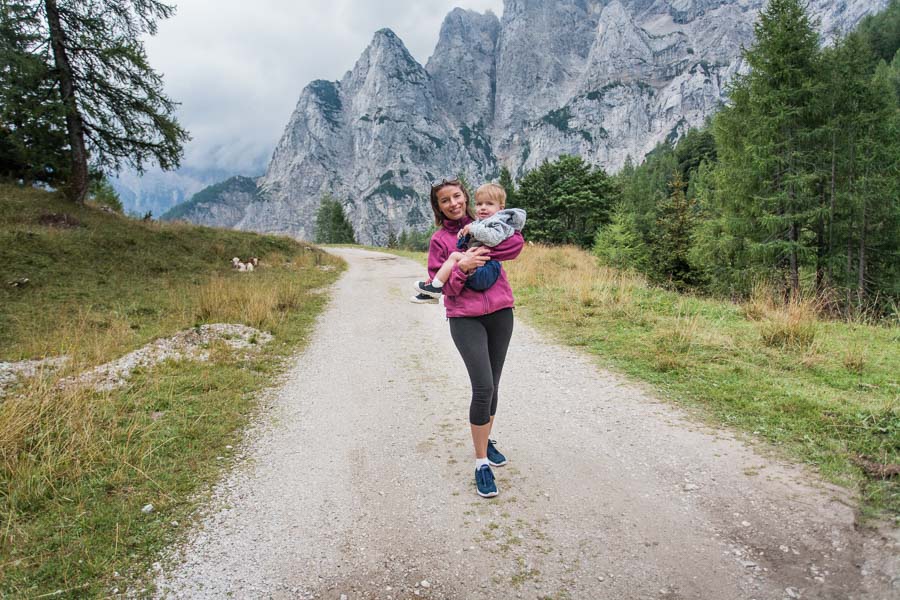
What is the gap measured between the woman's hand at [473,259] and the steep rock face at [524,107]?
163193mm

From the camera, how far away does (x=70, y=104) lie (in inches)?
532

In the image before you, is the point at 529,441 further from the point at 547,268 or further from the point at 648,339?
the point at 547,268

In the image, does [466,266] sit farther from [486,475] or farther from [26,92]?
[26,92]

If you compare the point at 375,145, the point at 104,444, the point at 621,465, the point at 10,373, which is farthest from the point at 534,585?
the point at 375,145

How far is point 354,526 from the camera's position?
8.63 ft

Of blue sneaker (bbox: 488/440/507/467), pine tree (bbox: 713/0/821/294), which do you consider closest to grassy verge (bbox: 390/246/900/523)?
blue sneaker (bbox: 488/440/507/467)

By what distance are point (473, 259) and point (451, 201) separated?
55 cm

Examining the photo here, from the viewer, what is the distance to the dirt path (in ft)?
7.00

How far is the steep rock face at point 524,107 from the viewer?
158875mm

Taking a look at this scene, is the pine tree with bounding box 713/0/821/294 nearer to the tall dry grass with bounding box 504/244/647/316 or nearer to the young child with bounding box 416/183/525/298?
the tall dry grass with bounding box 504/244/647/316

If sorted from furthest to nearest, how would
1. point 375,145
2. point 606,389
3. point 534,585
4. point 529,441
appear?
point 375,145 < point 606,389 < point 529,441 < point 534,585

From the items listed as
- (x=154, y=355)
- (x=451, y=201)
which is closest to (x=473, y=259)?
(x=451, y=201)

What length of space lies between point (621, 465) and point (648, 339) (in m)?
3.43

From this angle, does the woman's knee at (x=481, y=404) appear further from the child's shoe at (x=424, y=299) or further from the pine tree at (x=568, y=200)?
the pine tree at (x=568, y=200)
